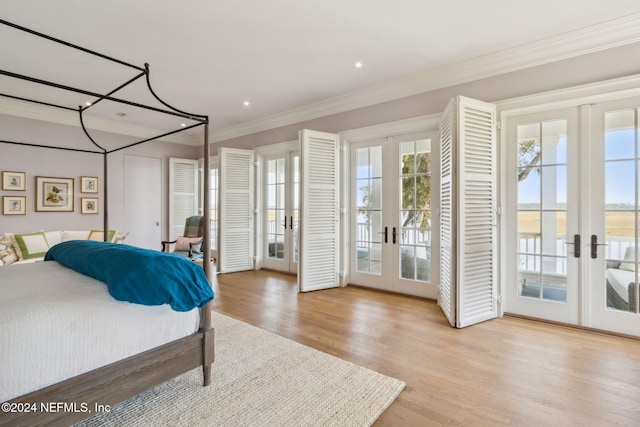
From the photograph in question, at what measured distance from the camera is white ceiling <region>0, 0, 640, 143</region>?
2.55 metres

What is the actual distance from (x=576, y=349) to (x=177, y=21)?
4.30 m

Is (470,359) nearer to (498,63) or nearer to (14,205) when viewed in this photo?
(498,63)

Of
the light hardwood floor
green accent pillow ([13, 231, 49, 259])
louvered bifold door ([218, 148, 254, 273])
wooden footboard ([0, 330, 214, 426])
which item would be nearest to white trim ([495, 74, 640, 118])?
the light hardwood floor

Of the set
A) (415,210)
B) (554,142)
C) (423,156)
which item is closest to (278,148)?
(423,156)

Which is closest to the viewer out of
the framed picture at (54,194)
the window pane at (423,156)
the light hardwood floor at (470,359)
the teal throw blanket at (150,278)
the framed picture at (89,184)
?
the teal throw blanket at (150,278)

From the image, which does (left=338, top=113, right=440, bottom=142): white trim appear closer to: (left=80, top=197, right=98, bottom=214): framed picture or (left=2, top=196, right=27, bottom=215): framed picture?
(left=80, top=197, right=98, bottom=214): framed picture

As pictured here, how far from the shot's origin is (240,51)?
10.7 feet

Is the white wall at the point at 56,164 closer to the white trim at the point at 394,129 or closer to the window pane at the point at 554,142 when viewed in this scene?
the white trim at the point at 394,129

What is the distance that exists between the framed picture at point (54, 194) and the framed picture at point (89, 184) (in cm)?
15

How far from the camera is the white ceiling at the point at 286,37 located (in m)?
2.55

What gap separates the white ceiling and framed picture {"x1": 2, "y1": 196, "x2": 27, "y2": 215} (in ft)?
5.11

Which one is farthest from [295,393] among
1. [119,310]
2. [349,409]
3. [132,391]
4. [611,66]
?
[611,66]

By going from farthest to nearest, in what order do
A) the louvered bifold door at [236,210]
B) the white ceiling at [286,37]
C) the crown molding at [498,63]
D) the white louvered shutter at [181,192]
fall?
1. the white louvered shutter at [181,192]
2. the louvered bifold door at [236,210]
3. the crown molding at [498,63]
4. the white ceiling at [286,37]

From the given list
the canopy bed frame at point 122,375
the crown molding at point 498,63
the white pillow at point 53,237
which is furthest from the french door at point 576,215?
the white pillow at point 53,237
